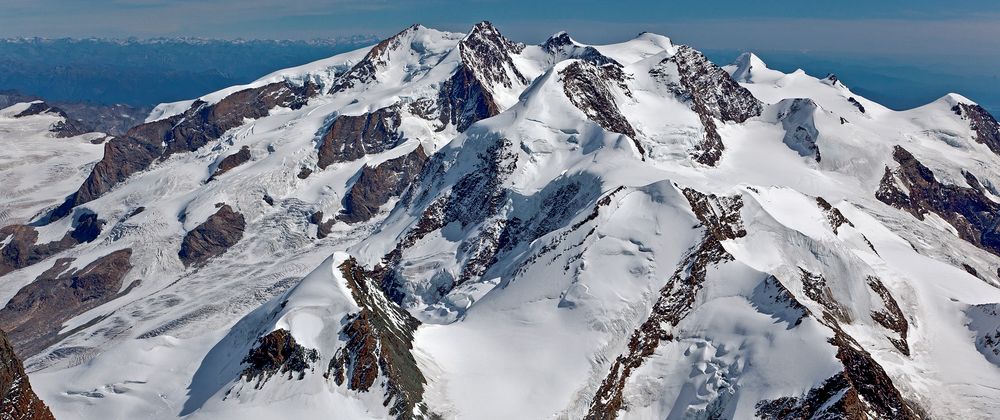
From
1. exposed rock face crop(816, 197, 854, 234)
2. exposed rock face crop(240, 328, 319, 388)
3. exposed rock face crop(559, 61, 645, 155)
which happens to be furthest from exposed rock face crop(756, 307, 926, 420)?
exposed rock face crop(559, 61, 645, 155)

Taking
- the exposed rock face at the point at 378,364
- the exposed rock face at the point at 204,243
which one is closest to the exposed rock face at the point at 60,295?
the exposed rock face at the point at 204,243

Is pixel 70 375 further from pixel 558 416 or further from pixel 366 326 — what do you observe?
pixel 558 416

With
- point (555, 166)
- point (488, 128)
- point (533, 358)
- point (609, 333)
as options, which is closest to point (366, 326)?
point (533, 358)

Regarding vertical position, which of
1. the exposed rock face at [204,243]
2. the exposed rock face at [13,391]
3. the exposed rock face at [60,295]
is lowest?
the exposed rock face at [60,295]

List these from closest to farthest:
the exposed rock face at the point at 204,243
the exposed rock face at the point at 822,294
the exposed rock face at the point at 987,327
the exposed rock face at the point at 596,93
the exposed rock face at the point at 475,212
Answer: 1. the exposed rock face at the point at 987,327
2. the exposed rock face at the point at 822,294
3. the exposed rock face at the point at 475,212
4. the exposed rock face at the point at 596,93
5. the exposed rock face at the point at 204,243

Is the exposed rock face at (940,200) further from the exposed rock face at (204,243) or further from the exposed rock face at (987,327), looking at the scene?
the exposed rock face at (204,243)

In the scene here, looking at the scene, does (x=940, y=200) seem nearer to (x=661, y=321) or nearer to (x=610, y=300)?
(x=661, y=321)
